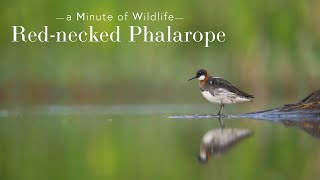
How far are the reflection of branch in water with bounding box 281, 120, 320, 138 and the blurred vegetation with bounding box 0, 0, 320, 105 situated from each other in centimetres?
586

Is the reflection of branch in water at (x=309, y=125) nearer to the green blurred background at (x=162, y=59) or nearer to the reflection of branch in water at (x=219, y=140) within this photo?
the reflection of branch in water at (x=219, y=140)

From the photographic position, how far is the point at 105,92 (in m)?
19.5

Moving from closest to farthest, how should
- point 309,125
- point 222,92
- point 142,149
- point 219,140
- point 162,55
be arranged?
point 142,149
point 219,140
point 309,125
point 222,92
point 162,55

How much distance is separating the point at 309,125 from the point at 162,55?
6810mm

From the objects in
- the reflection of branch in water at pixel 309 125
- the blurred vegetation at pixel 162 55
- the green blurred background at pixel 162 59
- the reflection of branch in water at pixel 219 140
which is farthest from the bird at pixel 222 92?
the blurred vegetation at pixel 162 55

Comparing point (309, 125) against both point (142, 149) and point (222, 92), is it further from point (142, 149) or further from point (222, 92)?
point (142, 149)

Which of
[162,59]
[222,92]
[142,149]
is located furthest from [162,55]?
[142,149]

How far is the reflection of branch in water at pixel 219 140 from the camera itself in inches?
348

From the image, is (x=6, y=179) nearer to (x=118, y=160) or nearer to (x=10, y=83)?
(x=118, y=160)

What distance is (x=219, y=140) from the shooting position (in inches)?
389

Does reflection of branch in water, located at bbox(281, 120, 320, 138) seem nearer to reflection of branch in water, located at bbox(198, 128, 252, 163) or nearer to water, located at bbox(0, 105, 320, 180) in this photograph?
water, located at bbox(0, 105, 320, 180)

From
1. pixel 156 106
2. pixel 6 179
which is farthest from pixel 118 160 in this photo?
pixel 156 106

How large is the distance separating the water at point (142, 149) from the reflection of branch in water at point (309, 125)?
90 millimetres

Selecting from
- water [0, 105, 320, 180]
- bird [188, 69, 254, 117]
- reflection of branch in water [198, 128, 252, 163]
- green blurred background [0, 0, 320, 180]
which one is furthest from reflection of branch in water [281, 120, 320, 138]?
green blurred background [0, 0, 320, 180]
